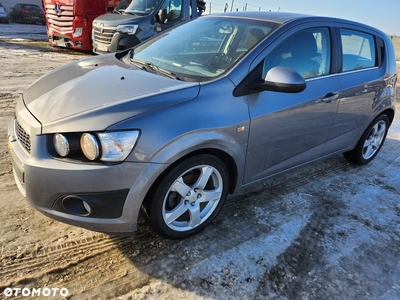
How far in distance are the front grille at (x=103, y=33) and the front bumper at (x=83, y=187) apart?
728cm

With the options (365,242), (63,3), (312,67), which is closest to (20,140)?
(312,67)

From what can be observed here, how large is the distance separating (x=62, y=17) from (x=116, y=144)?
1014 centimetres

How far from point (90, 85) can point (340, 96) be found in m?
2.31

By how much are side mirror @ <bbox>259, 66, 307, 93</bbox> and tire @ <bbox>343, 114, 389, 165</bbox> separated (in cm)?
199

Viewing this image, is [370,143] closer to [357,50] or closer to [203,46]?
[357,50]

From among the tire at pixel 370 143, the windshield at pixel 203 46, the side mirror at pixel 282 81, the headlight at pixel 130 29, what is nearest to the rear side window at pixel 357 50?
the tire at pixel 370 143

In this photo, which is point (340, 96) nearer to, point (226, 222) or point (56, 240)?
point (226, 222)

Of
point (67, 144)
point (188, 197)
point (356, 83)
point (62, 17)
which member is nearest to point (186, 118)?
point (188, 197)

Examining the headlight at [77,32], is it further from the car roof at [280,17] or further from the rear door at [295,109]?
the rear door at [295,109]

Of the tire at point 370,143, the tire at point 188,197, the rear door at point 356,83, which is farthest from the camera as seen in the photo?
the tire at point 370,143

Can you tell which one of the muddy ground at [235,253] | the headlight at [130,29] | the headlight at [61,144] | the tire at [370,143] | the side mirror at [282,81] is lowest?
the muddy ground at [235,253]

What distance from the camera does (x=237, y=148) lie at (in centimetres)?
254

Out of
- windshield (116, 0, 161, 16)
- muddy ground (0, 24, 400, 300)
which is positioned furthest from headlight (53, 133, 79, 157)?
windshield (116, 0, 161, 16)

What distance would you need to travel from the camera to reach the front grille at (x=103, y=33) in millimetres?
8802
